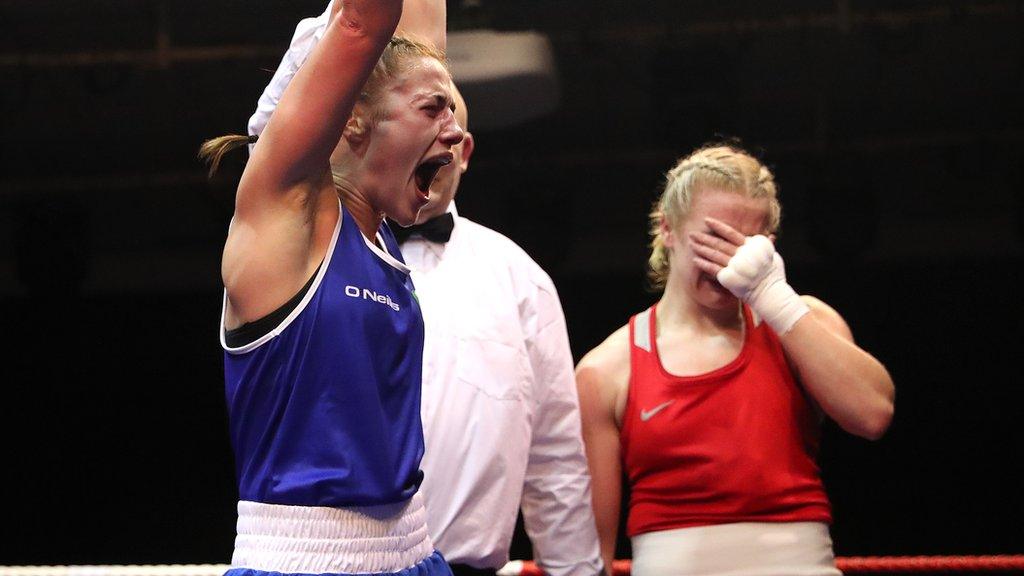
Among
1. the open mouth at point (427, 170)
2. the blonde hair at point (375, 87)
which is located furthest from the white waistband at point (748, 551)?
the blonde hair at point (375, 87)

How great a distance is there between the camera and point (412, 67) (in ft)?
4.03

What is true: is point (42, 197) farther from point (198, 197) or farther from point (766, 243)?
point (766, 243)

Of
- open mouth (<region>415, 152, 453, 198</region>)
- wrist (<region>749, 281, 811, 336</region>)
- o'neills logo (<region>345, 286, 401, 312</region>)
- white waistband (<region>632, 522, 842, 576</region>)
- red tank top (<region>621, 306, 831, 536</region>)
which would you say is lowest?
white waistband (<region>632, 522, 842, 576</region>)

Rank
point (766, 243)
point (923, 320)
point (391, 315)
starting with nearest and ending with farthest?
1. point (391, 315)
2. point (766, 243)
3. point (923, 320)

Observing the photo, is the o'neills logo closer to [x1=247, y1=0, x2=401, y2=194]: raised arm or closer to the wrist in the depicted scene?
[x1=247, y1=0, x2=401, y2=194]: raised arm

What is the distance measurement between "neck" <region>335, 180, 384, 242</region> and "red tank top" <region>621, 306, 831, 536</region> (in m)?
0.63

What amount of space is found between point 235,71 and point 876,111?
Result: 205 cm

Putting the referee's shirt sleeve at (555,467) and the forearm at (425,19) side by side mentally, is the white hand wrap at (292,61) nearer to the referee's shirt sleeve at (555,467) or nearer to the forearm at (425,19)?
the forearm at (425,19)

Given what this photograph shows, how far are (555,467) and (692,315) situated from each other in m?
0.32

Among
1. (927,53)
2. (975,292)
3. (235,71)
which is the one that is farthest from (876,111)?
(235,71)

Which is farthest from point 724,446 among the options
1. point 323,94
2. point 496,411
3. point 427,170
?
point 323,94

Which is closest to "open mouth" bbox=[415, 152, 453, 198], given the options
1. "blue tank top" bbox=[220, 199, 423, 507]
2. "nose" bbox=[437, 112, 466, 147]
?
"nose" bbox=[437, 112, 466, 147]

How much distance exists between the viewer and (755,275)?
164 centimetres

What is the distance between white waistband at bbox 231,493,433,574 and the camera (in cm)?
111
